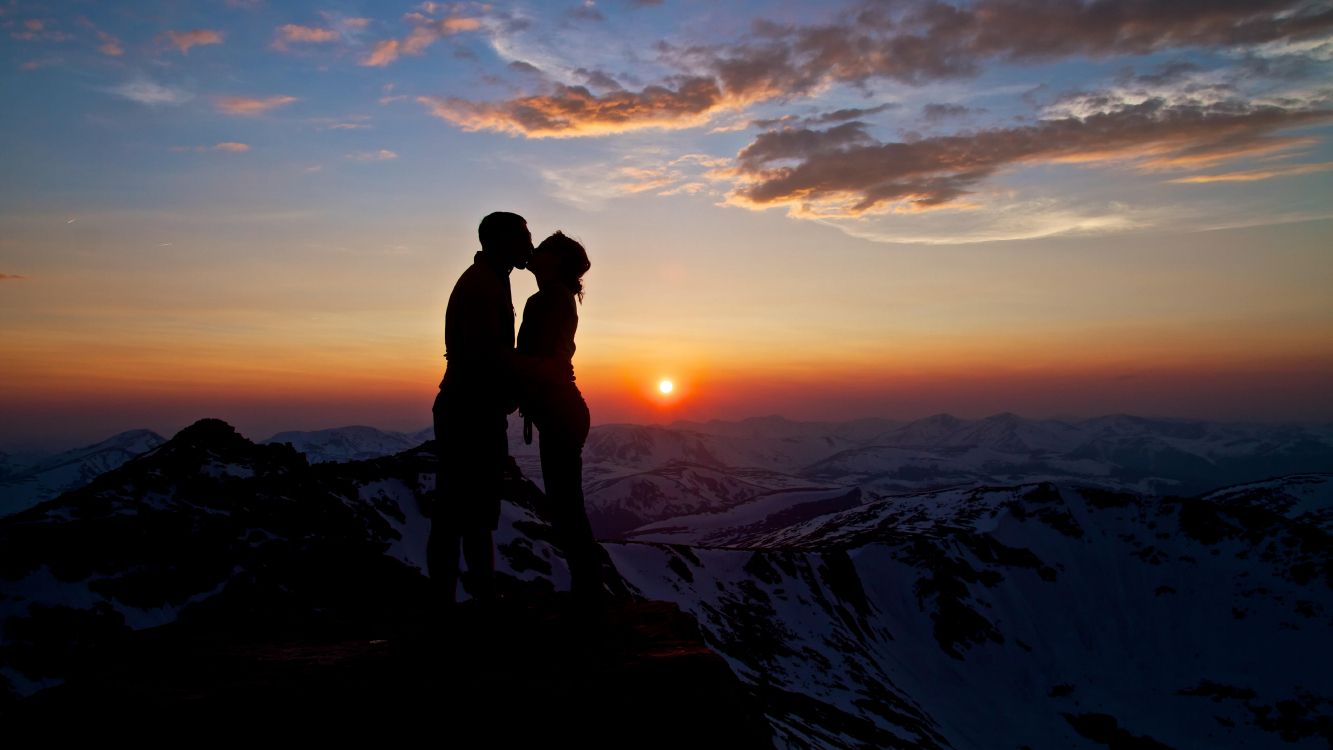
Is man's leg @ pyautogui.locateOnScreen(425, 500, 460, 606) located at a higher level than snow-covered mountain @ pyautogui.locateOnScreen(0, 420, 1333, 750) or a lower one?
higher

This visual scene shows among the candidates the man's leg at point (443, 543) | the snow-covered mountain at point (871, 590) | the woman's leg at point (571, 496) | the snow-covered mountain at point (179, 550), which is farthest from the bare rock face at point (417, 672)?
the snow-covered mountain at point (179, 550)

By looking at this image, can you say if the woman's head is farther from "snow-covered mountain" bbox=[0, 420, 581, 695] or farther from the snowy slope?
the snowy slope

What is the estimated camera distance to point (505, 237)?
887 centimetres

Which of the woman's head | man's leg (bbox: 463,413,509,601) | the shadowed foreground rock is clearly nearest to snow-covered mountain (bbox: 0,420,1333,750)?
man's leg (bbox: 463,413,509,601)

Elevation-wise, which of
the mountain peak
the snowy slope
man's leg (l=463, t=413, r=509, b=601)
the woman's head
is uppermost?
the woman's head

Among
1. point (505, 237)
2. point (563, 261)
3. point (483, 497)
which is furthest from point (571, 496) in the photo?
point (505, 237)

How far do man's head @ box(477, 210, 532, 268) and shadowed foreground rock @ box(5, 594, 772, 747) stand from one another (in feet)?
14.6

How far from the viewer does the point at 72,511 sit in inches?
1881

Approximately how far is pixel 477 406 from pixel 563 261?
2.16 meters

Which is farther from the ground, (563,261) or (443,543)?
(563,261)

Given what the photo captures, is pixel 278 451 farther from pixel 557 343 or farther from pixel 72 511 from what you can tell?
pixel 557 343

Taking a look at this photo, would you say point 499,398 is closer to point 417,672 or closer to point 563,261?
point 563,261

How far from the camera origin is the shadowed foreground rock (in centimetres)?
496

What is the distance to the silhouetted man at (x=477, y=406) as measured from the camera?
321 inches
